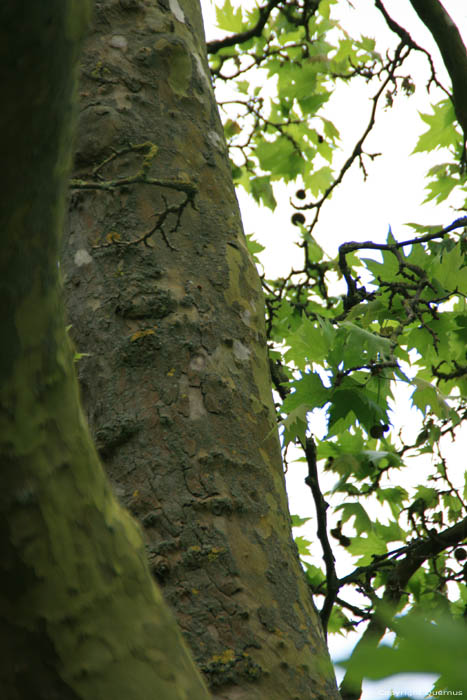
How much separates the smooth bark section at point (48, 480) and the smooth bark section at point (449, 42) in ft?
6.35

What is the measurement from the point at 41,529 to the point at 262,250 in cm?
305

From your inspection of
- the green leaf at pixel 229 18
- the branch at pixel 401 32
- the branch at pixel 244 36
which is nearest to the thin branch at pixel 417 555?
the branch at pixel 401 32

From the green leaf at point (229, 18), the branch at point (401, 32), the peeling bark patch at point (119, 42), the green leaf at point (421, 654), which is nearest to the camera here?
the green leaf at point (421, 654)

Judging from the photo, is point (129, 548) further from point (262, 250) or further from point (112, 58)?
point (262, 250)

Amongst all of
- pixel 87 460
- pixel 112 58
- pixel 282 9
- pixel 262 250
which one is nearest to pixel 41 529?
pixel 87 460

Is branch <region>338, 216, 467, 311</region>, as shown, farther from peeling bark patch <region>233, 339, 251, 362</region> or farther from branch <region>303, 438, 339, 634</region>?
peeling bark patch <region>233, 339, 251, 362</region>

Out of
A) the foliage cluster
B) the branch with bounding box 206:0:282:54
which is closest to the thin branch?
the foliage cluster

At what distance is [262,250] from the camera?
140 inches

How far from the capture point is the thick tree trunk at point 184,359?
1.09 m

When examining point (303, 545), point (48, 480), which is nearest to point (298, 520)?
point (303, 545)

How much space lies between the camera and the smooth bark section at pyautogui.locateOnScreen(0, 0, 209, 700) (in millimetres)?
558

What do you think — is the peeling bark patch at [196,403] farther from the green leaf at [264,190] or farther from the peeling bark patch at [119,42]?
the green leaf at [264,190]

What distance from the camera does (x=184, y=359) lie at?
1.32 m

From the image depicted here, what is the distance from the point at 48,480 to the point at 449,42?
215 cm
